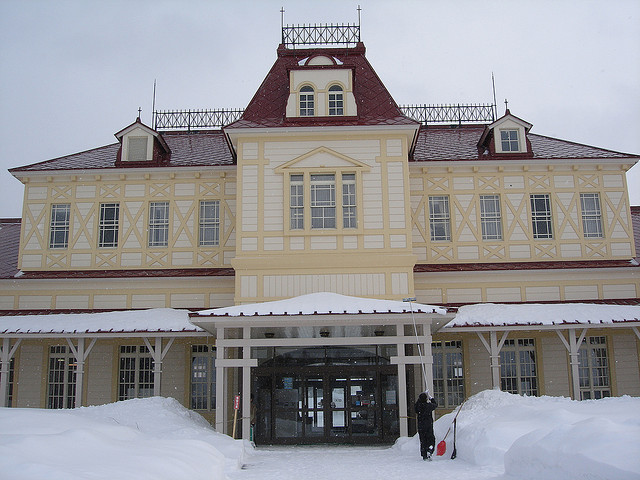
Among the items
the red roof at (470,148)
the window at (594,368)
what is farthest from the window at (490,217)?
the window at (594,368)

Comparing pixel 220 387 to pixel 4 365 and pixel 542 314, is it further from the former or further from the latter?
pixel 542 314

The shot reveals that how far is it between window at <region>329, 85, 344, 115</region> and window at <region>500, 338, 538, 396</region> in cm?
958

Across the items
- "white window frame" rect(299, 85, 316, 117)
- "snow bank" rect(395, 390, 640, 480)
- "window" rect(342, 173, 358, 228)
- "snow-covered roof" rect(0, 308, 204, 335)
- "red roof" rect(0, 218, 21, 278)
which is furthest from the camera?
"red roof" rect(0, 218, 21, 278)

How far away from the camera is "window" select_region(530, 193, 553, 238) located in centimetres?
2248

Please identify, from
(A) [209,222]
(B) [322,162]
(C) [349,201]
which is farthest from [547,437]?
(A) [209,222]

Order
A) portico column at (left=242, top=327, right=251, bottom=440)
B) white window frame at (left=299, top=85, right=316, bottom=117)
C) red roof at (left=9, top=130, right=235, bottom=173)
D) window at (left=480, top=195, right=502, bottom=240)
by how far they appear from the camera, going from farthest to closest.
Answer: red roof at (left=9, top=130, right=235, bottom=173) < window at (left=480, top=195, right=502, bottom=240) < white window frame at (left=299, top=85, right=316, bottom=117) < portico column at (left=242, top=327, right=251, bottom=440)

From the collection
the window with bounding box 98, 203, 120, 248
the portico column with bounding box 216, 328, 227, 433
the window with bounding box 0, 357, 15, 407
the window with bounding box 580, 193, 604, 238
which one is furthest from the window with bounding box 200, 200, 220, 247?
the window with bounding box 580, 193, 604, 238

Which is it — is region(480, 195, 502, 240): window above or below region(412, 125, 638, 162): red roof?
below

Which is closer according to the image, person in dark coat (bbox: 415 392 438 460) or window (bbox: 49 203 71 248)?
person in dark coat (bbox: 415 392 438 460)

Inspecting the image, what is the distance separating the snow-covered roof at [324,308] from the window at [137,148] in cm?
887

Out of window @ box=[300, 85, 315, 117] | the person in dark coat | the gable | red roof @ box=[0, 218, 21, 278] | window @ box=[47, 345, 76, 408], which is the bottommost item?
the person in dark coat

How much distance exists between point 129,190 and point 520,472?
17.7 meters

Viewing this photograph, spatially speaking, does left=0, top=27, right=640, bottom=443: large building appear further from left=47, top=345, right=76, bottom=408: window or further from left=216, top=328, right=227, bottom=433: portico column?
left=216, top=328, right=227, bottom=433: portico column

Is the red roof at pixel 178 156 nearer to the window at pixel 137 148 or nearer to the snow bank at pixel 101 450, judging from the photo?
the window at pixel 137 148
